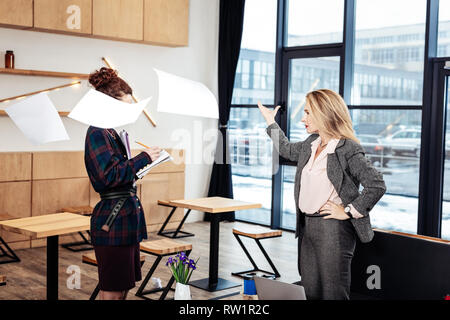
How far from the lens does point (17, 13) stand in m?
5.78

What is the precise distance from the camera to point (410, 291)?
3.10 meters

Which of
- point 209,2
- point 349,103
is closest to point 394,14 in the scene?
point 349,103

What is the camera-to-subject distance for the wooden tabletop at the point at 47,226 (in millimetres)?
3658

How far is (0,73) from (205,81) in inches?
114

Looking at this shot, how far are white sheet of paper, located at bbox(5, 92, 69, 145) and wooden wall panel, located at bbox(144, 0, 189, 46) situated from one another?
15.4 ft

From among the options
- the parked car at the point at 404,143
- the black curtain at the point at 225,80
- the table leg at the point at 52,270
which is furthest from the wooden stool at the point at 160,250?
the black curtain at the point at 225,80

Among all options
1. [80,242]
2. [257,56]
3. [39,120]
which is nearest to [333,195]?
[39,120]

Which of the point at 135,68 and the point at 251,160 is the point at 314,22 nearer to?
the point at 251,160

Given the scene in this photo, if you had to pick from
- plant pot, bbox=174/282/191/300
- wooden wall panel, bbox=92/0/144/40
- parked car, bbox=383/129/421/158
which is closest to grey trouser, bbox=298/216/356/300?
plant pot, bbox=174/282/191/300

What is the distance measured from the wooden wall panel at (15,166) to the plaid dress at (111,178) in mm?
3429

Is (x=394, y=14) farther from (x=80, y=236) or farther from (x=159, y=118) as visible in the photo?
(x=80, y=236)

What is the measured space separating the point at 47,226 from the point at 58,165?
102 inches

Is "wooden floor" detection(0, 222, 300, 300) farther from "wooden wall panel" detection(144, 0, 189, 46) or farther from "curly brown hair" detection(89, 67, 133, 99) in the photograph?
"wooden wall panel" detection(144, 0, 189, 46)

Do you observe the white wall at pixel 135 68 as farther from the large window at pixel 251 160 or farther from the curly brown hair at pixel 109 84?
the curly brown hair at pixel 109 84
